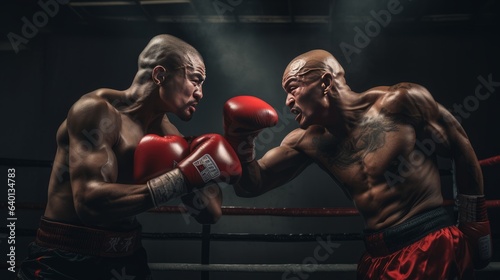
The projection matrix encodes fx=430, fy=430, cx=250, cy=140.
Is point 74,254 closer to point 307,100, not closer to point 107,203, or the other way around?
point 107,203

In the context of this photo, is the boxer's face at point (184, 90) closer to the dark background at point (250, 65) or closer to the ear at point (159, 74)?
the ear at point (159, 74)

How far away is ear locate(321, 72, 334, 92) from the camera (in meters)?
1.87

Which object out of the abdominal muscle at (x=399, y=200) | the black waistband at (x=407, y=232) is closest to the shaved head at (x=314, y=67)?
the abdominal muscle at (x=399, y=200)

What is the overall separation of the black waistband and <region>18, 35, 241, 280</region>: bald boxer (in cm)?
64

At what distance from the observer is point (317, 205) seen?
17.3 ft

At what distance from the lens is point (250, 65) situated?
559cm

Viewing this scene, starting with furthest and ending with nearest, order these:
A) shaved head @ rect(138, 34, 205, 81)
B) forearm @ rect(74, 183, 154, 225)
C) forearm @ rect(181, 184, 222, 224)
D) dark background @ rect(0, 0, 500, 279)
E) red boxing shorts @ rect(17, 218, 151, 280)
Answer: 1. dark background @ rect(0, 0, 500, 279)
2. forearm @ rect(181, 184, 222, 224)
3. shaved head @ rect(138, 34, 205, 81)
4. red boxing shorts @ rect(17, 218, 151, 280)
5. forearm @ rect(74, 183, 154, 225)

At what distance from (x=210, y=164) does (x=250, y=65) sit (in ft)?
13.6

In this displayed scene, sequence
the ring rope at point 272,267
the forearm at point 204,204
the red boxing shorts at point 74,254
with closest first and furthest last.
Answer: the red boxing shorts at point 74,254, the forearm at point 204,204, the ring rope at point 272,267

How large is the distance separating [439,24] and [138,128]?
475 centimetres

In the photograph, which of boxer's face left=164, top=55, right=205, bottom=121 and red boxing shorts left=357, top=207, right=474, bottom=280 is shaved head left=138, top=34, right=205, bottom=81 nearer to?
boxer's face left=164, top=55, right=205, bottom=121

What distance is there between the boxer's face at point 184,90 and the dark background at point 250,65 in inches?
136

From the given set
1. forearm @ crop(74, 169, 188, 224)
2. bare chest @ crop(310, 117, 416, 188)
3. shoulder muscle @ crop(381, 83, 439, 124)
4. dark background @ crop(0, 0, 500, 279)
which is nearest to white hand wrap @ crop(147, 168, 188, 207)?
forearm @ crop(74, 169, 188, 224)

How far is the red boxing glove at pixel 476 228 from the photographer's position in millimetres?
1704
